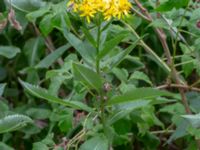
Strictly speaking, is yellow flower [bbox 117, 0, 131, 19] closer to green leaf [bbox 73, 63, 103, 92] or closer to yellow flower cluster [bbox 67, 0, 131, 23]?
yellow flower cluster [bbox 67, 0, 131, 23]

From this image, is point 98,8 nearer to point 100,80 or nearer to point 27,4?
point 100,80

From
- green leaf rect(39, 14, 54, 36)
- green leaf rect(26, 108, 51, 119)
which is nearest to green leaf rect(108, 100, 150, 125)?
green leaf rect(39, 14, 54, 36)

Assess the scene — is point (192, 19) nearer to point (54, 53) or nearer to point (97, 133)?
point (97, 133)

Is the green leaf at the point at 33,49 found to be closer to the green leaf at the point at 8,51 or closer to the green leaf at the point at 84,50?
the green leaf at the point at 8,51

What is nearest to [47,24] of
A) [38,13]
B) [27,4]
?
[38,13]

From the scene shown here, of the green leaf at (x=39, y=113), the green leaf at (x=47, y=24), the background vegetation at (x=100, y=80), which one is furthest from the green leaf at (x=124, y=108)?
the green leaf at (x=39, y=113)

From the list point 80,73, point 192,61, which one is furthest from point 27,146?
point 80,73
